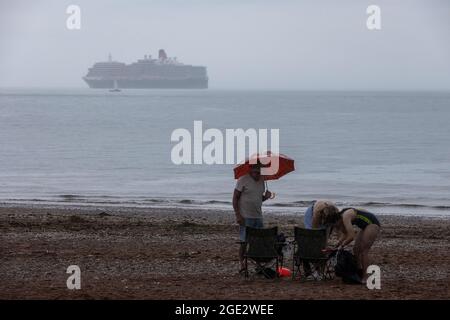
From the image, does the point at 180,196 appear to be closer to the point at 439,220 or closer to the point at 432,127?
the point at 439,220

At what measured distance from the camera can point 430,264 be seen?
12.1 metres

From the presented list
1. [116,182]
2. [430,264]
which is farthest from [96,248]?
[116,182]

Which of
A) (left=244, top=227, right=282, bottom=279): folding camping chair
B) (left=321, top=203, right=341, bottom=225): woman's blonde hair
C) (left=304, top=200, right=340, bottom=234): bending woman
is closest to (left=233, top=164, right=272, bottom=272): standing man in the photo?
(left=244, top=227, right=282, bottom=279): folding camping chair

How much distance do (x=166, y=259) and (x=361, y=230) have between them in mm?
3113

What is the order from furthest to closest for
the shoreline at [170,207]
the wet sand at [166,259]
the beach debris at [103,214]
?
the shoreline at [170,207], the beach debris at [103,214], the wet sand at [166,259]

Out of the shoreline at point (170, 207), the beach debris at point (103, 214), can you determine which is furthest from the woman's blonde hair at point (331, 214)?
the shoreline at point (170, 207)

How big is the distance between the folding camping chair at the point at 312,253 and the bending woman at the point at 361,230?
0.70ft

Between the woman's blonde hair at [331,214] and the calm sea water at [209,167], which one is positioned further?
the calm sea water at [209,167]

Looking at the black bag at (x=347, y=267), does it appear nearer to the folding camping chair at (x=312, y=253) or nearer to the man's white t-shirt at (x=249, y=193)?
the folding camping chair at (x=312, y=253)

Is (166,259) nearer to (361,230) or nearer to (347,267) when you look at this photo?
(347,267)

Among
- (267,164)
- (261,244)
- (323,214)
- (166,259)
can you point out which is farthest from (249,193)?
(166,259)

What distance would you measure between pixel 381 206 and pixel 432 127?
1986 inches

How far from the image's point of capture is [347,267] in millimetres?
10305

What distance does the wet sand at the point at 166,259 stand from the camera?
9.76 m
